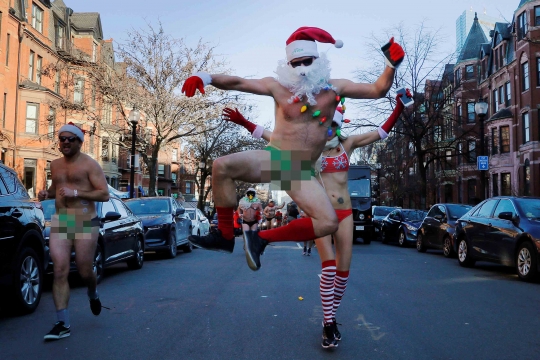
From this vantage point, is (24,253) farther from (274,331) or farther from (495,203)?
(495,203)

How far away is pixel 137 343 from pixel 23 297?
216 cm

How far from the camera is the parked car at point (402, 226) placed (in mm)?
20359

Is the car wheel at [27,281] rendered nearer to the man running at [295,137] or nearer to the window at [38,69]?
the man running at [295,137]

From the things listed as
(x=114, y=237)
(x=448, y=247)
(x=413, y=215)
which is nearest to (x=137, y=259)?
(x=114, y=237)

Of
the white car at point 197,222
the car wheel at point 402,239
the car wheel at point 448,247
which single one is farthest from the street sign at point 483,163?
the white car at point 197,222

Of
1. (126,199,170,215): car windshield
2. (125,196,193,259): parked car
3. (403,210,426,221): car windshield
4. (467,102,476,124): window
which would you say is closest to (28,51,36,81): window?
(125,196,193,259): parked car

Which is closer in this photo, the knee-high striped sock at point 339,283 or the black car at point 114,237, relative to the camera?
the knee-high striped sock at point 339,283

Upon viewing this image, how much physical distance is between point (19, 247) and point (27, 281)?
46 centimetres

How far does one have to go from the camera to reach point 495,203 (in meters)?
11.9

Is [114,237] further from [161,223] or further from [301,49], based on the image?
[301,49]

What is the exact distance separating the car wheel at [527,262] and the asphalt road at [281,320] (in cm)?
26

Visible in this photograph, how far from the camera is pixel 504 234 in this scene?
10.7 m

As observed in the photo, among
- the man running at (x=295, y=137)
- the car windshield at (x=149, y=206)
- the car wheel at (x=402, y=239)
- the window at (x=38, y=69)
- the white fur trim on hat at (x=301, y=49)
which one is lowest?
the car wheel at (x=402, y=239)

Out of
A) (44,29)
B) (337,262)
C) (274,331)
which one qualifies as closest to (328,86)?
(337,262)
